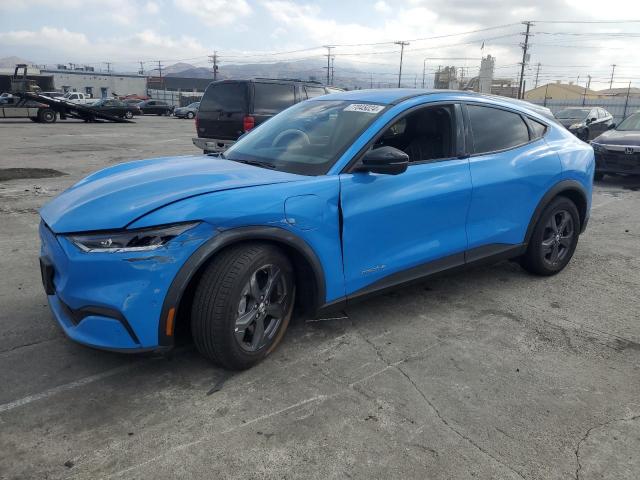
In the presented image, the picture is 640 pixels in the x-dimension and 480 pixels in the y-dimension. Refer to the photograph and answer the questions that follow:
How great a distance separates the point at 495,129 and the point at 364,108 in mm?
1199

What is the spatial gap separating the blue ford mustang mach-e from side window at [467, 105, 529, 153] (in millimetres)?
13

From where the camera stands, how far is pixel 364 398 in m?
2.81

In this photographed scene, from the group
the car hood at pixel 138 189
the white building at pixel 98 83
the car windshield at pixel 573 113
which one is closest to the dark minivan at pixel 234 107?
the car hood at pixel 138 189

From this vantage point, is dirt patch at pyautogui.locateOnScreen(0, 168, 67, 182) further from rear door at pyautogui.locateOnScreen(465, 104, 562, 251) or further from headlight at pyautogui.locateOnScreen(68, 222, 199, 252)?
rear door at pyautogui.locateOnScreen(465, 104, 562, 251)

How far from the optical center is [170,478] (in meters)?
2.21

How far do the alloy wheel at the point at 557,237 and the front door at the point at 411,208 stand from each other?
1197 millimetres

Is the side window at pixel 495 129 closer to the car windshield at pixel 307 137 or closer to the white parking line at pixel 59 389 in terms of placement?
the car windshield at pixel 307 137

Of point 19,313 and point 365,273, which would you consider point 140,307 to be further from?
point 19,313

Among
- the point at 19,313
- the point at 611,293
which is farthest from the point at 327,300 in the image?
the point at 611,293

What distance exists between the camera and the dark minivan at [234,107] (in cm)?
1020

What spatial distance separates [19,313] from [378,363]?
2.61m

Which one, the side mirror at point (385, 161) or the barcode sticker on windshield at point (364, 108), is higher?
the barcode sticker on windshield at point (364, 108)

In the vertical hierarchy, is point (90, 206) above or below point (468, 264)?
above

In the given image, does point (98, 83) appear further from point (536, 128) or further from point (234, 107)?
point (536, 128)
